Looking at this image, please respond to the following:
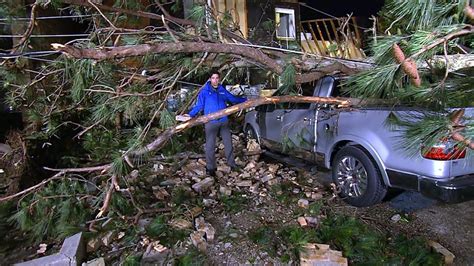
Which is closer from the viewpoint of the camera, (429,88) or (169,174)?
(429,88)

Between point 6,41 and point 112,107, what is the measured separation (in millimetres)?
5211

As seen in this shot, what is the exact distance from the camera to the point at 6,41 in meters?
7.88

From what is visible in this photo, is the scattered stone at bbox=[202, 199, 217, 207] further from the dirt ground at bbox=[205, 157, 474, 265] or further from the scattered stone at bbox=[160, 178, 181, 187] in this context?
the scattered stone at bbox=[160, 178, 181, 187]

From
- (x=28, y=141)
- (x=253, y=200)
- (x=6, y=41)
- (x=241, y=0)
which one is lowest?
(x=253, y=200)

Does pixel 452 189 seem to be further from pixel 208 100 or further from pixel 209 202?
pixel 208 100

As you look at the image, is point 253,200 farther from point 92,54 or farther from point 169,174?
point 92,54

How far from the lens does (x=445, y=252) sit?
345 centimetres

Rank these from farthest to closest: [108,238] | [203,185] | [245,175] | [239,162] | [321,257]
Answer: [239,162], [245,175], [203,185], [108,238], [321,257]

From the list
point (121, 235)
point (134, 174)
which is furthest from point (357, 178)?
point (134, 174)

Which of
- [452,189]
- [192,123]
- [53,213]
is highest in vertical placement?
[192,123]

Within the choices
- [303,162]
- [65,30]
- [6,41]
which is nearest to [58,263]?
[303,162]

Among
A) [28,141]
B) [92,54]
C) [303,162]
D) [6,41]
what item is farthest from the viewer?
[6,41]

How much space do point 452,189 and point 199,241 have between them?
2.59m

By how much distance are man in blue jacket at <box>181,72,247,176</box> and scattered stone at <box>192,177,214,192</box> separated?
0.46 m
